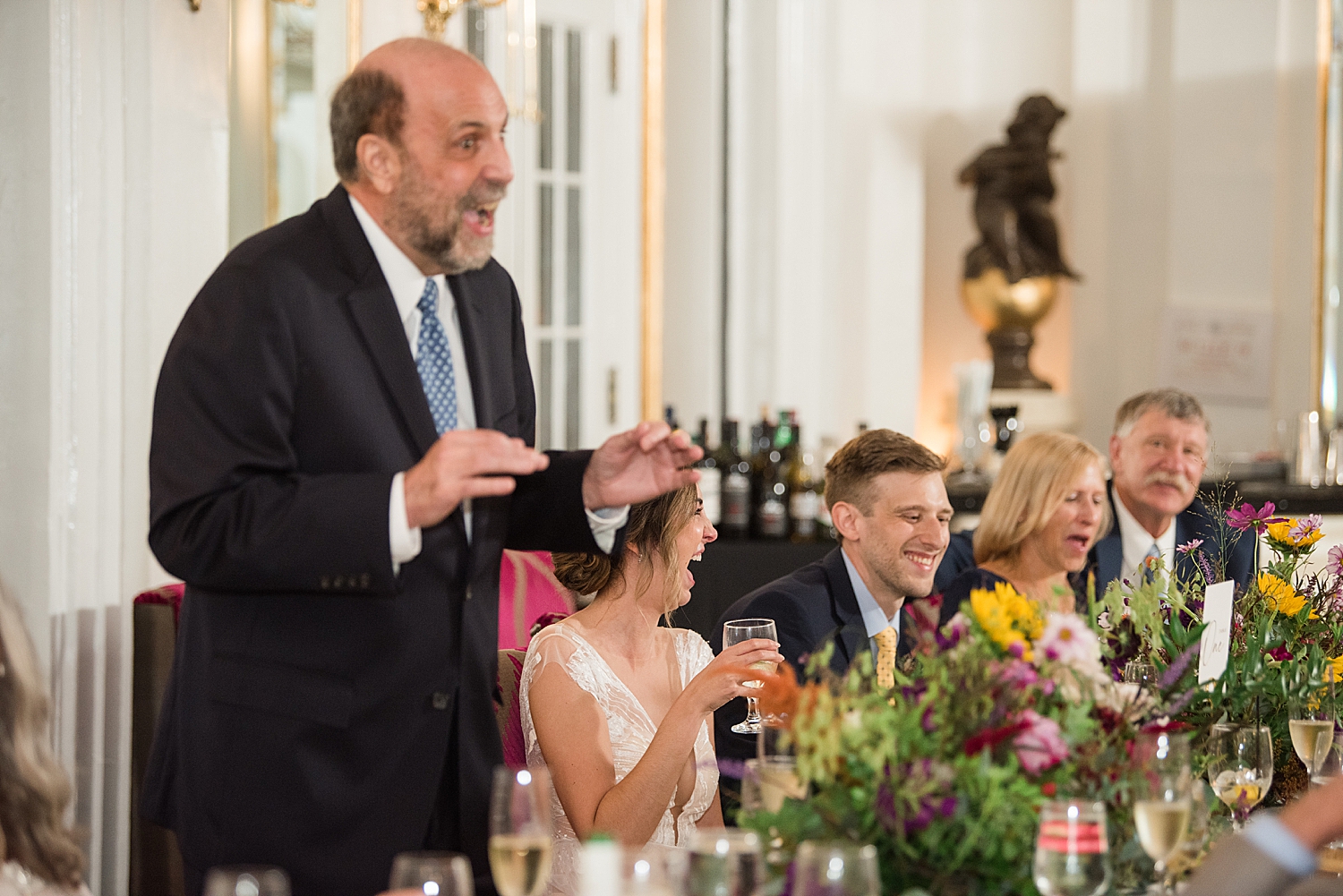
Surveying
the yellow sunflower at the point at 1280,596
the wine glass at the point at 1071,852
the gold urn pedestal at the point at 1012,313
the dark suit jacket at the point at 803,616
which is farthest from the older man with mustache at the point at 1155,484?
the gold urn pedestal at the point at 1012,313

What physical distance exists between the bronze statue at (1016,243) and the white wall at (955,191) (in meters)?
0.27

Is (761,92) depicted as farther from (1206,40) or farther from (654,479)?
(654,479)

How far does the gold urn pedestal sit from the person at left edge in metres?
4.67

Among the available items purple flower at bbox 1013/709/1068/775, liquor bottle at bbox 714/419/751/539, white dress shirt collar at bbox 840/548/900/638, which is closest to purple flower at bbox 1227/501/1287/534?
white dress shirt collar at bbox 840/548/900/638

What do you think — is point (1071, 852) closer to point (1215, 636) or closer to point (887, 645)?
point (1215, 636)

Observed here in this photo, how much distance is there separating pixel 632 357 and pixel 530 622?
2.15m

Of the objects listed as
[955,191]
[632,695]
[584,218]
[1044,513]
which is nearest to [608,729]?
[632,695]

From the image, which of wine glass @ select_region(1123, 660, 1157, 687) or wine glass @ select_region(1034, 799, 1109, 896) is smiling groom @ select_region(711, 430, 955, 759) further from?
wine glass @ select_region(1034, 799, 1109, 896)

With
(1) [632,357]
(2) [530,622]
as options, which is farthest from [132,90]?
(1) [632,357]

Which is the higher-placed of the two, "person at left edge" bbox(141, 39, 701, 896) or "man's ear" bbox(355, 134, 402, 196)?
"man's ear" bbox(355, 134, 402, 196)

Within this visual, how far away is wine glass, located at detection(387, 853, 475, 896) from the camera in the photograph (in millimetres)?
1104

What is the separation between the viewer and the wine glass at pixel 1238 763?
172 cm

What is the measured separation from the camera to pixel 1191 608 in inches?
82.7

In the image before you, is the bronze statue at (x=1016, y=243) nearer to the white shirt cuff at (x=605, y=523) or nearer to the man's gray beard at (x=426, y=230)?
the white shirt cuff at (x=605, y=523)
